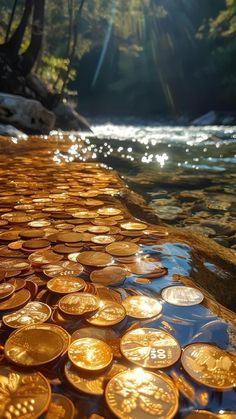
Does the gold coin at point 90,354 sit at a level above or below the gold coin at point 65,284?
below

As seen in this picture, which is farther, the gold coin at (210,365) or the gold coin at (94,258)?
the gold coin at (94,258)

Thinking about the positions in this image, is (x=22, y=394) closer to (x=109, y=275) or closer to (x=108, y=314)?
(x=108, y=314)

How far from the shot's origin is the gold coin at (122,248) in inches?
93.2

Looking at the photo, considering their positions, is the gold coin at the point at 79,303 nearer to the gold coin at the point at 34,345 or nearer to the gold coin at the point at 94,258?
the gold coin at the point at 34,345

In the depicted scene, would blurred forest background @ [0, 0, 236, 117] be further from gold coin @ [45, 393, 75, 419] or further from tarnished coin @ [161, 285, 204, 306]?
gold coin @ [45, 393, 75, 419]

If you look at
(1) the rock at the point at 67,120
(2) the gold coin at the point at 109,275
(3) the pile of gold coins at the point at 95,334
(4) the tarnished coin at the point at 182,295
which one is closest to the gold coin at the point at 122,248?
(3) the pile of gold coins at the point at 95,334

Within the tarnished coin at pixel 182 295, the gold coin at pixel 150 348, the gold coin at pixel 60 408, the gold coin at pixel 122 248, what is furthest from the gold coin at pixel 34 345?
the gold coin at pixel 122 248

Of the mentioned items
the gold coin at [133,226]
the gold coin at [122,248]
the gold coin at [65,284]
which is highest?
the gold coin at [133,226]

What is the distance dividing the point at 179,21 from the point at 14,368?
169ft

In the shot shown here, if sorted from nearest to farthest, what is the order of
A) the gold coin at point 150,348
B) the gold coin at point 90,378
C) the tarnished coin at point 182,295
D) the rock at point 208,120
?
the gold coin at point 90,378
the gold coin at point 150,348
the tarnished coin at point 182,295
the rock at point 208,120

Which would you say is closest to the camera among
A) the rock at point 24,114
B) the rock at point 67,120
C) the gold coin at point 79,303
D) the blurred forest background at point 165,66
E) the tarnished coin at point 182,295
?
the gold coin at point 79,303

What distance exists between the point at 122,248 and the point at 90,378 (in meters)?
1.22

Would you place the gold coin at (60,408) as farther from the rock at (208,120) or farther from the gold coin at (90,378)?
the rock at (208,120)

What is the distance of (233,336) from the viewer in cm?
160
